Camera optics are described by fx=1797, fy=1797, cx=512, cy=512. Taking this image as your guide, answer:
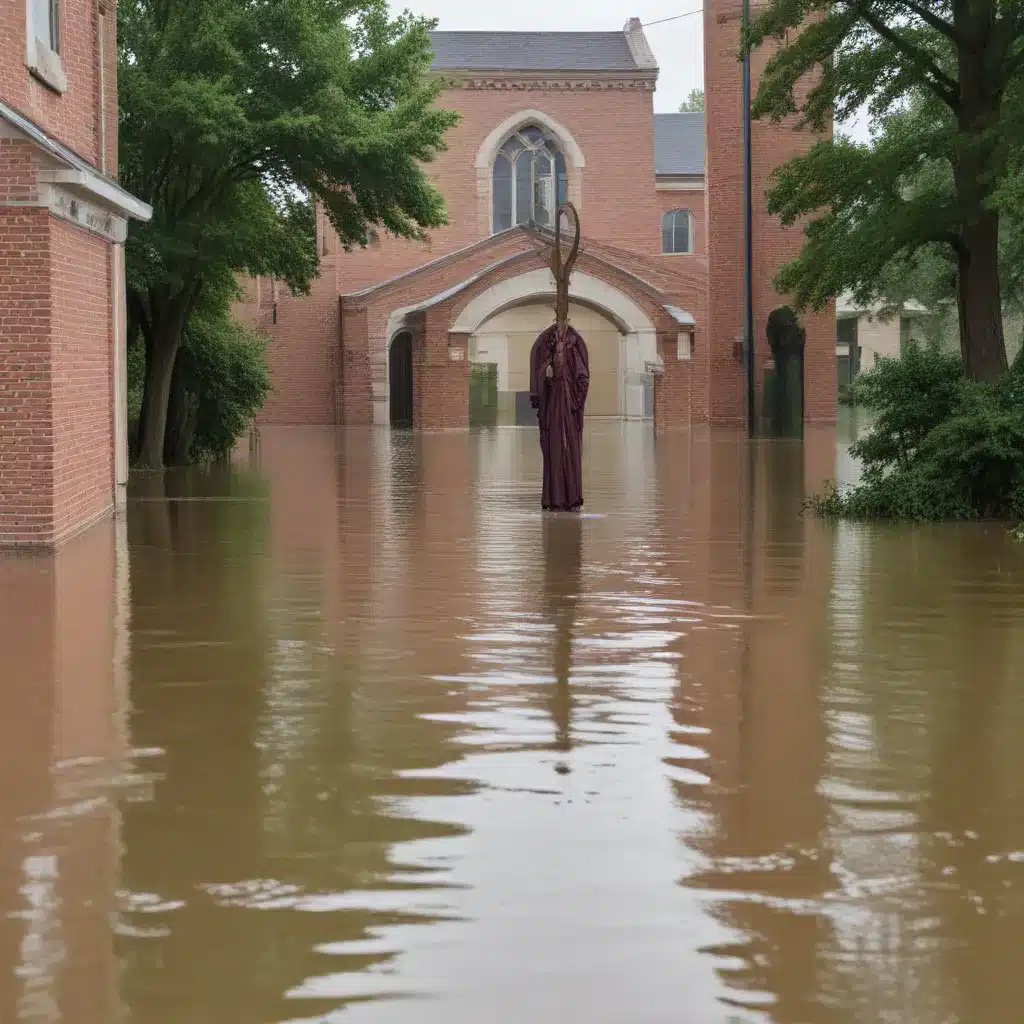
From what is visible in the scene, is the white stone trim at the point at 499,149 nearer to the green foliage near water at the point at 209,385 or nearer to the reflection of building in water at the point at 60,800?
the green foliage near water at the point at 209,385

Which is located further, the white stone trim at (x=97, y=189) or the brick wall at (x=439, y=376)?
the brick wall at (x=439, y=376)

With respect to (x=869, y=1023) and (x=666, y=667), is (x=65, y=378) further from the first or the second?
(x=869, y=1023)

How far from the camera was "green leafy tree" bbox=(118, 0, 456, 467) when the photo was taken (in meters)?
25.0

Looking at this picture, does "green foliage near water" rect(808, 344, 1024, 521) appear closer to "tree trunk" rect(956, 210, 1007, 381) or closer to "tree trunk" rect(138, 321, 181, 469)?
"tree trunk" rect(956, 210, 1007, 381)

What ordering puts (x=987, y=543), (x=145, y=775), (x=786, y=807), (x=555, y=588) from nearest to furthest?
(x=786, y=807) < (x=145, y=775) < (x=555, y=588) < (x=987, y=543)

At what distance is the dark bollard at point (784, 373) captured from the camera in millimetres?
→ 43500

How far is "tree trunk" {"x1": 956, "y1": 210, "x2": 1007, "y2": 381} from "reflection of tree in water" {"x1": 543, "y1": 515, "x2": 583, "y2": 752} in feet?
14.7

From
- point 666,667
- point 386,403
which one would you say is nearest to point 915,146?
point 666,667

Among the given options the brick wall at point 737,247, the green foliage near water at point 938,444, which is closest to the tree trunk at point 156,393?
the green foliage near water at point 938,444

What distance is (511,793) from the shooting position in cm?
626

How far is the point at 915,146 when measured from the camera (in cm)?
1831

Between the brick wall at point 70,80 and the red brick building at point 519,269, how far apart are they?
31.4m

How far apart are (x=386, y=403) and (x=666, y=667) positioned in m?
47.9

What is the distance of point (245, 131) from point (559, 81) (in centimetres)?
3676
